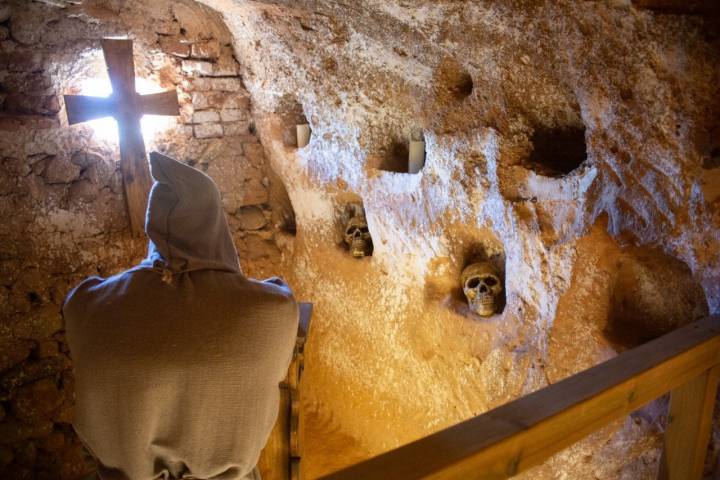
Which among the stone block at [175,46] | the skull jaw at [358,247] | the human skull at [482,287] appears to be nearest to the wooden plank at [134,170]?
the stone block at [175,46]

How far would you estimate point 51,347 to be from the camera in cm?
303

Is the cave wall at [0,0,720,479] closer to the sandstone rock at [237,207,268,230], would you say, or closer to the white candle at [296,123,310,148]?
the sandstone rock at [237,207,268,230]

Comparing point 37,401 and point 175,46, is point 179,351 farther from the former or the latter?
point 175,46

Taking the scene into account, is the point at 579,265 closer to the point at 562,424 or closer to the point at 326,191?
the point at 562,424

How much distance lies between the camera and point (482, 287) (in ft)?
8.57

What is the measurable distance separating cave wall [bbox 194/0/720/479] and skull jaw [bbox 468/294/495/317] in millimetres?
52

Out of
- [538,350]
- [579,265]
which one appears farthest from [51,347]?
[579,265]

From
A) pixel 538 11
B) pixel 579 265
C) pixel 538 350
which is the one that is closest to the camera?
pixel 538 11

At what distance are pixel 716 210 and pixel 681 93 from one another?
1.27ft

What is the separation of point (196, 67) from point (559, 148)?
89.9 inches

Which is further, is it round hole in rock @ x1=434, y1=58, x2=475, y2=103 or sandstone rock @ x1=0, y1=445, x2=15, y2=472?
sandstone rock @ x1=0, y1=445, x2=15, y2=472

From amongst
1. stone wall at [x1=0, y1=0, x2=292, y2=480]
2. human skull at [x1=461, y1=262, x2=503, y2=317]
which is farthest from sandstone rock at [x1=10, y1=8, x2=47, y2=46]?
human skull at [x1=461, y1=262, x2=503, y2=317]

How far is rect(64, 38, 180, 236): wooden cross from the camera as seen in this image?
292cm

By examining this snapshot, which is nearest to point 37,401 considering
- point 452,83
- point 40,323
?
point 40,323
